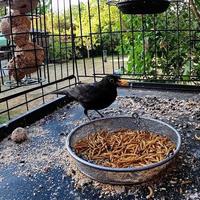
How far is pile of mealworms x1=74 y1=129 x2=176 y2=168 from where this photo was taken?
1.32m

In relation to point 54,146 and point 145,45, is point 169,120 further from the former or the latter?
point 145,45

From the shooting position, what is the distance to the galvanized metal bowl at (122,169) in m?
1.15

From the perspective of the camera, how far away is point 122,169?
1128mm

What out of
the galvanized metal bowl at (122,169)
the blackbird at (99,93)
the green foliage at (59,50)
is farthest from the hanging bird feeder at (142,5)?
the green foliage at (59,50)

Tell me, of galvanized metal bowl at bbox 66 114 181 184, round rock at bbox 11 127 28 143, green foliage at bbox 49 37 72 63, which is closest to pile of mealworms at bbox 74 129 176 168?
galvanized metal bowl at bbox 66 114 181 184

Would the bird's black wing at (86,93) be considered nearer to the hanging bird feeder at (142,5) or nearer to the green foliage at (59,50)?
the hanging bird feeder at (142,5)

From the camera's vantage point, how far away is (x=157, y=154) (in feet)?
4.44

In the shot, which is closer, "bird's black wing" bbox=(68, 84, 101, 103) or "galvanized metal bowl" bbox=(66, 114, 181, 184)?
"galvanized metal bowl" bbox=(66, 114, 181, 184)

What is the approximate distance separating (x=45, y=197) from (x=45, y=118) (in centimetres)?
98

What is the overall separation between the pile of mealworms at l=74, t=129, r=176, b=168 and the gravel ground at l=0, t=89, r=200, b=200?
74 millimetres

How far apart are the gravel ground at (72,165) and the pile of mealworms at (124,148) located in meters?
0.07

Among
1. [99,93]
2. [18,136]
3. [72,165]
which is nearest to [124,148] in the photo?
[72,165]

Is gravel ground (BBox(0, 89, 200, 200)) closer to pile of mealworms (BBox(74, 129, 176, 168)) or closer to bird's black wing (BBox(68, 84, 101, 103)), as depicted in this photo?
pile of mealworms (BBox(74, 129, 176, 168))

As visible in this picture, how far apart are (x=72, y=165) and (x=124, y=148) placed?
237mm
